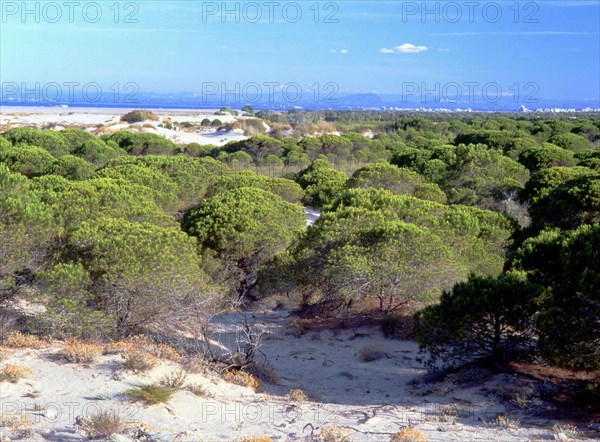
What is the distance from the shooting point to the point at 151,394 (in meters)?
6.50

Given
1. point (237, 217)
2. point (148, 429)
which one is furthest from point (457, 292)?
point (237, 217)

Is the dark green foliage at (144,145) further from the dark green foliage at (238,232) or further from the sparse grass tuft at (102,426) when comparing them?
the sparse grass tuft at (102,426)

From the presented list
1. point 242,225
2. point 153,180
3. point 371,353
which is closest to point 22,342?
point 371,353

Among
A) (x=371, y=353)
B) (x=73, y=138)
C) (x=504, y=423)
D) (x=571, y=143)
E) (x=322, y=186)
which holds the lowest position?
(x=371, y=353)

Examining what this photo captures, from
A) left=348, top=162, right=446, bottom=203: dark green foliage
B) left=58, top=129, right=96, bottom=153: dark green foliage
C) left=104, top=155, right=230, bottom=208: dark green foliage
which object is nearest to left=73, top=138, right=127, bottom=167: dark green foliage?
left=58, top=129, right=96, bottom=153: dark green foliage

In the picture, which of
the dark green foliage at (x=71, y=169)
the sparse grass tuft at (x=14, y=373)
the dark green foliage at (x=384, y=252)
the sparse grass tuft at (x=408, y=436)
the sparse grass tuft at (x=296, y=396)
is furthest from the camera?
the dark green foliage at (x=71, y=169)

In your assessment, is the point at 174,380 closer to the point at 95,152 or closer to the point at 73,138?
the point at 95,152

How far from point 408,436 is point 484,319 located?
2.78 metres

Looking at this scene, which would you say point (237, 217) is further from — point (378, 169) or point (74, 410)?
point (378, 169)

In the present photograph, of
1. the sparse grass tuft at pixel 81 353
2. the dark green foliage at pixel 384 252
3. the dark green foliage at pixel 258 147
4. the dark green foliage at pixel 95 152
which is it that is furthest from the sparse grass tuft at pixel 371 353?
the dark green foliage at pixel 258 147

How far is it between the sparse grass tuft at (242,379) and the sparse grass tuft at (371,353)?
257 cm

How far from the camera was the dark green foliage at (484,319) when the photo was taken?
786cm

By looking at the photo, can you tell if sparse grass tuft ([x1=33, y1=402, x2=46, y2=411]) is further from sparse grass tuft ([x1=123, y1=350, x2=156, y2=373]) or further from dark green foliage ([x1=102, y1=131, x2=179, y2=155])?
dark green foliage ([x1=102, y1=131, x2=179, y2=155])

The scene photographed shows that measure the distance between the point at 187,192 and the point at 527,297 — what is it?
10.5 m
